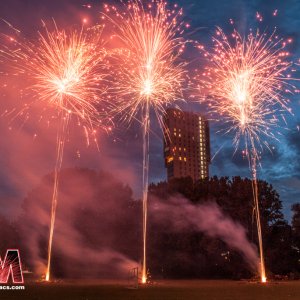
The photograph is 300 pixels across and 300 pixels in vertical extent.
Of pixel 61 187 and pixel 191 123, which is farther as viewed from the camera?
pixel 191 123

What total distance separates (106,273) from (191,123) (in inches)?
1564

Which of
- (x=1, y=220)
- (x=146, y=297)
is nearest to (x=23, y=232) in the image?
(x=1, y=220)

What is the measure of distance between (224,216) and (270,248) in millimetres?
5198

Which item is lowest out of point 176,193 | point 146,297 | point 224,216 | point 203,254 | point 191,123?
point 146,297

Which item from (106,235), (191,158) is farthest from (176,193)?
(191,158)

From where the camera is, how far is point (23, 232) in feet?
158

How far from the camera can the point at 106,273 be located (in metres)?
46.6

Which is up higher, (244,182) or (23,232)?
(244,182)

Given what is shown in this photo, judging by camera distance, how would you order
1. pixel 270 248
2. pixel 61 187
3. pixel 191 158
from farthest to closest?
pixel 191 158
pixel 61 187
pixel 270 248

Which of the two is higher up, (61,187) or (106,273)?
(61,187)

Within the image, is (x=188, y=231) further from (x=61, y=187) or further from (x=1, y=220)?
(x=1, y=220)

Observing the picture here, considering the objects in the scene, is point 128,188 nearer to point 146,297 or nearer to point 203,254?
point 203,254

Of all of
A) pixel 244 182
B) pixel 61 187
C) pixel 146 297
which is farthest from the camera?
pixel 61 187

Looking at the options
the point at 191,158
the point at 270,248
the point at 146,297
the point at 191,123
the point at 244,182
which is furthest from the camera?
the point at 191,158
